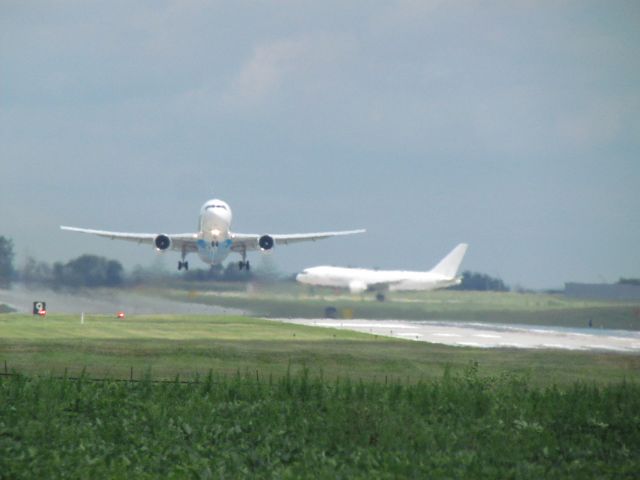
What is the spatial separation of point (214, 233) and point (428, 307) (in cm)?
1667

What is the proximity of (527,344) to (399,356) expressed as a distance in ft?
39.5

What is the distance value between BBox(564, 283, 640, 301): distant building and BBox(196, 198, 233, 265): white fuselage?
2656 centimetres

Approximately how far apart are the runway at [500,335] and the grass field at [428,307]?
Result: 1.11 meters

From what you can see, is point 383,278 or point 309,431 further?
point 383,278

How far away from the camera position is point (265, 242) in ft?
289

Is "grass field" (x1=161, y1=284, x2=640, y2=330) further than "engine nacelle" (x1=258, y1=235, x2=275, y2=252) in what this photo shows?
No

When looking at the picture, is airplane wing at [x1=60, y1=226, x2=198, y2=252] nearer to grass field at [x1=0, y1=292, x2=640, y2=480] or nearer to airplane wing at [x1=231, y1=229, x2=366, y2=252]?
airplane wing at [x1=231, y1=229, x2=366, y2=252]

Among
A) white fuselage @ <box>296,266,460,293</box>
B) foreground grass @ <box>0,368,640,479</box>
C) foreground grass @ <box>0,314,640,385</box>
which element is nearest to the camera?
foreground grass @ <box>0,368,640,479</box>

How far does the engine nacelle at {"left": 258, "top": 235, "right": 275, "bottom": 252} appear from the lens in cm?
8783

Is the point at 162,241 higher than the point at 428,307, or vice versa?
the point at 162,241

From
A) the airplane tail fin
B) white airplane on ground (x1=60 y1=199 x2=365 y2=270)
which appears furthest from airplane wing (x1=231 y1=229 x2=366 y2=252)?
the airplane tail fin

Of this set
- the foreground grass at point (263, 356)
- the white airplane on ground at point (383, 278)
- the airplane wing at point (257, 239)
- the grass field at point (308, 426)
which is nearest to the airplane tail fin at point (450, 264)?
the white airplane on ground at point (383, 278)

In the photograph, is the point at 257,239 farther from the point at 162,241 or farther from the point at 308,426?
the point at 308,426

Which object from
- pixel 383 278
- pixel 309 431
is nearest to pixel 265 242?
pixel 383 278
